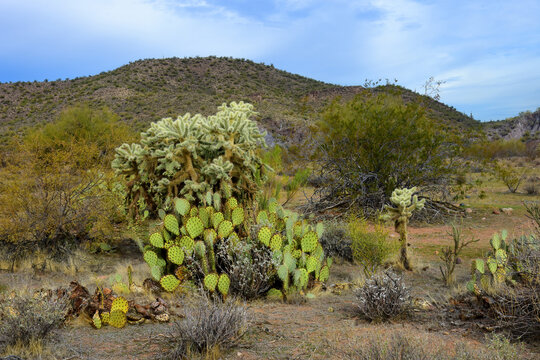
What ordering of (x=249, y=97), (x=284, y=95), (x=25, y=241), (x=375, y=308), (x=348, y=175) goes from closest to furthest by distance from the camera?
(x=375, y=308), (x=25, y=241), (x=348, y=175), (x=249, y=97), (x=284, y=95)

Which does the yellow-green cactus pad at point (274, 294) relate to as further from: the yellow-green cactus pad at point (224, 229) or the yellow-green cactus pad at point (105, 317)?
the yellow-green cactus pad at point (105, 317)

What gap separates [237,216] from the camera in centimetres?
694

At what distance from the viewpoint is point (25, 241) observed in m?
9.23

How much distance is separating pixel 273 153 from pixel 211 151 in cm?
344

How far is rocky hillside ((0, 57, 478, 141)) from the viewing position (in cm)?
4372

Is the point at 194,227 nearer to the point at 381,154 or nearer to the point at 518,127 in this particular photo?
the point at 381,154

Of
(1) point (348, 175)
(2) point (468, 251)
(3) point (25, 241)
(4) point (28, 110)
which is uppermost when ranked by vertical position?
(4) point (28, 110)

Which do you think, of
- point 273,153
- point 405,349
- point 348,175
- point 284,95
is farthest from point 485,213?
point 284,95

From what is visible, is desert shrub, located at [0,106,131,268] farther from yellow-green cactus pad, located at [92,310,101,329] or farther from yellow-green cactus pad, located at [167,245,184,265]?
yellow-green cactus pad, located at [92,310,101,329]

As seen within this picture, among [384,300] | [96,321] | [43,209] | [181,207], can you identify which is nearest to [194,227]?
[181,207]

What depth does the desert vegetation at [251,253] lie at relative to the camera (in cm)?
439

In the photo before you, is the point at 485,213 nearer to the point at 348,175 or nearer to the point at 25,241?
the point at 348,175

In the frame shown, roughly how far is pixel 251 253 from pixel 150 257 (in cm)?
154

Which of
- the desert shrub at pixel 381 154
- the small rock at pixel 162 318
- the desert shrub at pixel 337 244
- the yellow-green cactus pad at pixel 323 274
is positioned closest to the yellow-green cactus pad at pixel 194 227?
the small rock at pixel 162 318
